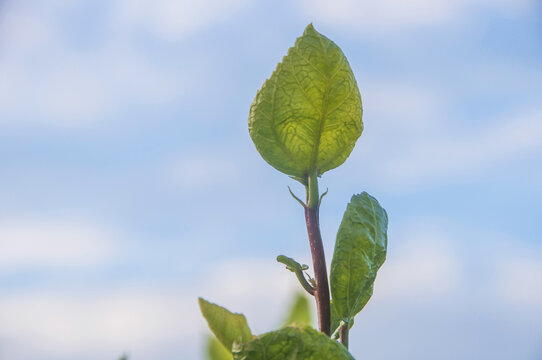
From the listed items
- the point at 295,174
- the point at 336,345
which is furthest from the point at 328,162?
the point at 336,345

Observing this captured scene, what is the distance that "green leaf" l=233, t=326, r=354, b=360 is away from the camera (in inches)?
22.9

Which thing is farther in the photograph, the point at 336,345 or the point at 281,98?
the point at 281,98

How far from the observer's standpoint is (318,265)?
721 millimetres

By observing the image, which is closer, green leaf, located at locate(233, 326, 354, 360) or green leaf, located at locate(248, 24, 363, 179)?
green leaf, located at locate(233, 326, 354, 360)

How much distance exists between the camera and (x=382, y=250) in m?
0.78

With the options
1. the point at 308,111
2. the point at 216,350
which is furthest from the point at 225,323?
the point at 308,111

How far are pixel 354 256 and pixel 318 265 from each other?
5 cm

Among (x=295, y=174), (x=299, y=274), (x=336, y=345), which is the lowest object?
(x=336, y=345)

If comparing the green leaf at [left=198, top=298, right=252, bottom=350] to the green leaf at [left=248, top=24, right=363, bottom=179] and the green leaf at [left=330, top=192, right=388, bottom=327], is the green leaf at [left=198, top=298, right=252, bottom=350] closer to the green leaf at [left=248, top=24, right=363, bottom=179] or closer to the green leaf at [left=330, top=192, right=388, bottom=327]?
the green leaf at [left=330, top=192, right=388, bottom=327]

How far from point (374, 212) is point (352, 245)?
0.07m

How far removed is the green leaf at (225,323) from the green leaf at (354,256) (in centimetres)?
15

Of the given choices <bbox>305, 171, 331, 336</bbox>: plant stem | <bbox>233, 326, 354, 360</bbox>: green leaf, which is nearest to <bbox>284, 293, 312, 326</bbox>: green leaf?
<bbox>305, 171, 331, 336</bbox>: plant stem

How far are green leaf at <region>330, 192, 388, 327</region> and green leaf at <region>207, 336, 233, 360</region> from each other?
0.15 metres

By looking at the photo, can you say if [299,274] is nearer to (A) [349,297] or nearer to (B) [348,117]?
(A) [349,297]
